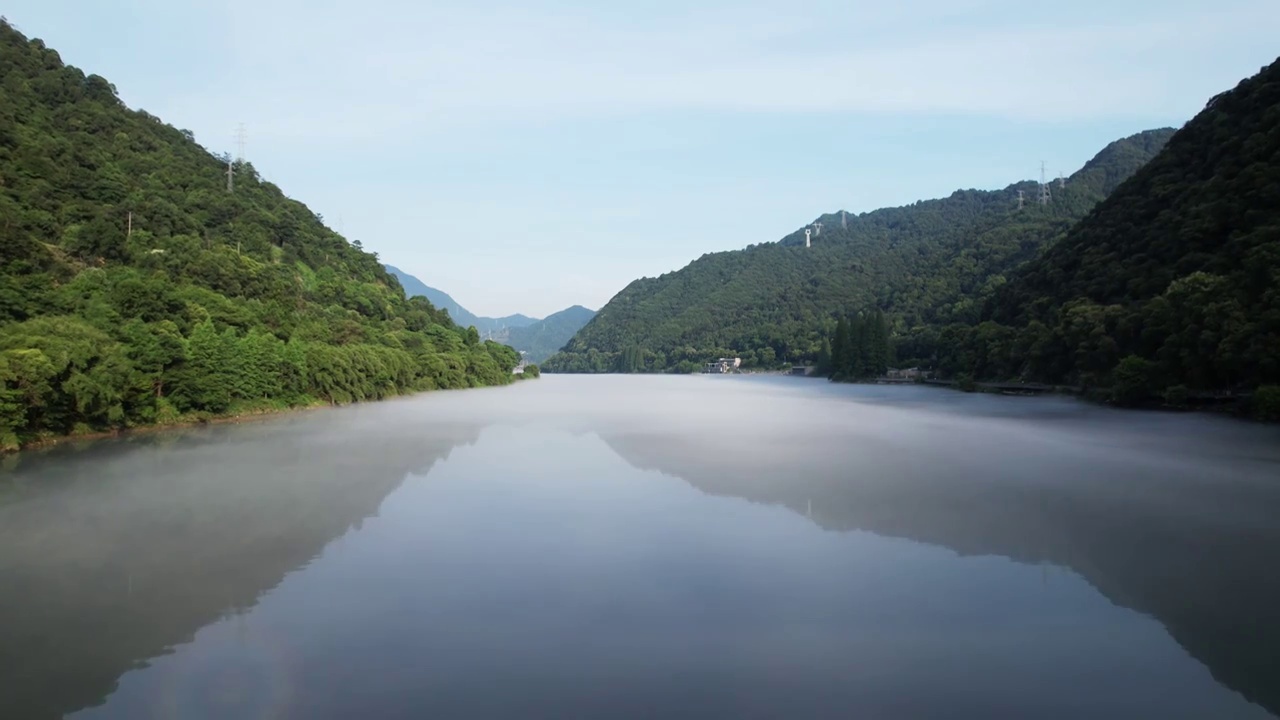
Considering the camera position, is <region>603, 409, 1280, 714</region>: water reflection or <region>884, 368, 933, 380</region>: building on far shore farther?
<region>884, 368, 933, 380</region>: building on far shore

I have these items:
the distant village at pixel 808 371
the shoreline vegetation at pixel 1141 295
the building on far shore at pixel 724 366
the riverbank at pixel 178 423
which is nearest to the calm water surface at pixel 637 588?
the riverbank at pixel 178 423

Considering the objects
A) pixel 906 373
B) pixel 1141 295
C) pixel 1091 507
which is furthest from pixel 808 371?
pixel 1091 507

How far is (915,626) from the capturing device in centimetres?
902

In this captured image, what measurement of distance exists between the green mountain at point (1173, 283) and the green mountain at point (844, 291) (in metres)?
32.9

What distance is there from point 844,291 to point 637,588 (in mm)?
161685

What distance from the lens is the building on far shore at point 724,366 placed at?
157750 mm

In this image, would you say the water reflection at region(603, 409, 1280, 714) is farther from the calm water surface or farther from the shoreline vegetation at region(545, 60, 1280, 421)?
the shoreline vegetation at region(545, 60, 1280, 421)

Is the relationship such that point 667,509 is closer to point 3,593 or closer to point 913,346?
point 3,593

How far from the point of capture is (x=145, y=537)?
13.4 metres

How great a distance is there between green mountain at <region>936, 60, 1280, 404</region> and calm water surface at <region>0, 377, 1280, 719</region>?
547 inches

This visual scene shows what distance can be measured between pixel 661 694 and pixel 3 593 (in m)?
8.90

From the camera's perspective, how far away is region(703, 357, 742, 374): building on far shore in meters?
158

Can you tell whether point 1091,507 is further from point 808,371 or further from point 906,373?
point 808,371

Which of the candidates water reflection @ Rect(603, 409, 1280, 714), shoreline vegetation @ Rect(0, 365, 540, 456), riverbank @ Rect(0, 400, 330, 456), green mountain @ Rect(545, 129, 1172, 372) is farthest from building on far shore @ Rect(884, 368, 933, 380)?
riverbank @ Rect(0, 400, 330, 456)
